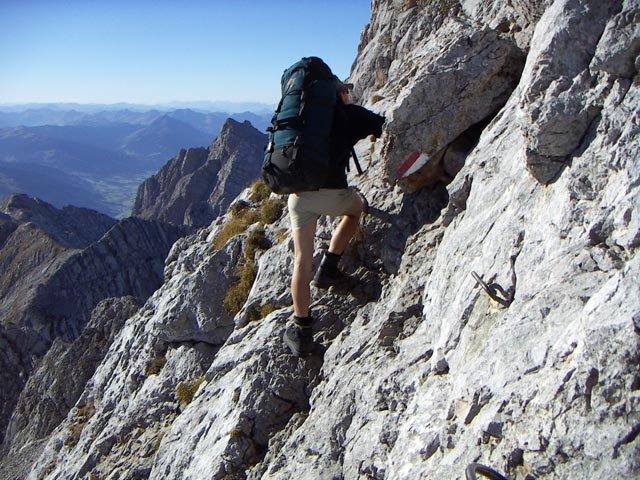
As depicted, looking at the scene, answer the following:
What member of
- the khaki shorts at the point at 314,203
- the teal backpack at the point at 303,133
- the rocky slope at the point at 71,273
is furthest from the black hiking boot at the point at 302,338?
the rocky slope at the point at 71,273

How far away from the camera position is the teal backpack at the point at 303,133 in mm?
7887

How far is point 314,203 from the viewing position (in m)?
8.49

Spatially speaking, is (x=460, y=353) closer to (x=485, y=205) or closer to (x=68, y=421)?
(x=485, y=205)

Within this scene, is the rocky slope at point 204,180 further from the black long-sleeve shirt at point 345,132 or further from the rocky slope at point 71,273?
the black long-sleeve shirt at point 345,132

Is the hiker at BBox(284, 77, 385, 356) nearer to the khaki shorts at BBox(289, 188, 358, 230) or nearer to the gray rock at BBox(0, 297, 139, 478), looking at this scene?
the khaki shorts at BBox(289, 188, 358, 230)

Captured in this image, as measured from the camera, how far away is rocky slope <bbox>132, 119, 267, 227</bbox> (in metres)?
158

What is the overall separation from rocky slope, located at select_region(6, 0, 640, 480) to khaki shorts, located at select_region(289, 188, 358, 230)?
1419 mm

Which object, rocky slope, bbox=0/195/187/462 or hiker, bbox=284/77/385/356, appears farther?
rocky slope, bbox=0/195/187/462

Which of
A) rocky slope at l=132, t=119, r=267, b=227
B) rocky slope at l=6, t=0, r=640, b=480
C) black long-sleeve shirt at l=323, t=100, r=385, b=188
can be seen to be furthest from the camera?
rocky slope at l=132, t=119, r=267, b=227

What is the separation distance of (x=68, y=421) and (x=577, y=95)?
1895 cm

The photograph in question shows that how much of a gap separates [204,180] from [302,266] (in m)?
170

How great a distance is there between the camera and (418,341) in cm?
718

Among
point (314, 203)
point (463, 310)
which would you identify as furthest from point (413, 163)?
point (463, 310)

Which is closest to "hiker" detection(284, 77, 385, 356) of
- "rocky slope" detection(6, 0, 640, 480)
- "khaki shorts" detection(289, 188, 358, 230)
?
"khaki shorts" detection(289, 188, 358, 230)
